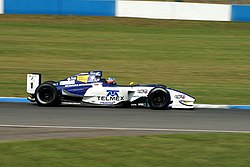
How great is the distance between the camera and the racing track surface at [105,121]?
10.6 meters

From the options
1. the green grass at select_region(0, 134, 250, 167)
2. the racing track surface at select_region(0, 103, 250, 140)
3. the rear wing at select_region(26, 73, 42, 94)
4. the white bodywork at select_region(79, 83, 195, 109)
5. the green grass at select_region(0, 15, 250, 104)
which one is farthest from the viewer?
the green grass at select_region(0, 15, 250, 104)

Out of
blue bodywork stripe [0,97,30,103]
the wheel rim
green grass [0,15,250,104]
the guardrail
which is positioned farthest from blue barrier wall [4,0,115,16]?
the wheel rim

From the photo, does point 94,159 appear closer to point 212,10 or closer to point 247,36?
point 247,36

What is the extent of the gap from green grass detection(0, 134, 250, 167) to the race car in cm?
300

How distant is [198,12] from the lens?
98.9 feet

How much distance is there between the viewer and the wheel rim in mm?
13516

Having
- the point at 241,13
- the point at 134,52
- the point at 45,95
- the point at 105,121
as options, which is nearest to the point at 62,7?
the point at 134,52

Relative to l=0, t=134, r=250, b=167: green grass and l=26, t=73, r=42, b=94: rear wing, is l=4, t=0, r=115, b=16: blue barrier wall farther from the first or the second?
l=0, t=134, r=250, b=167: green grass

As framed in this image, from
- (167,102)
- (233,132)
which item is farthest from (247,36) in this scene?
(233,132)

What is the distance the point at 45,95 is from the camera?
13.6m

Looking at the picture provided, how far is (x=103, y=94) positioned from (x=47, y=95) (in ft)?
3.93

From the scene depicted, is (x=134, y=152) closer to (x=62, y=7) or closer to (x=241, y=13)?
(x=241, y=13)

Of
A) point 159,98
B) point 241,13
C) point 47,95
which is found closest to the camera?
point 159,98

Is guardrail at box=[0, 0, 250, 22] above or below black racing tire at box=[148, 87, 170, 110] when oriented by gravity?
above
